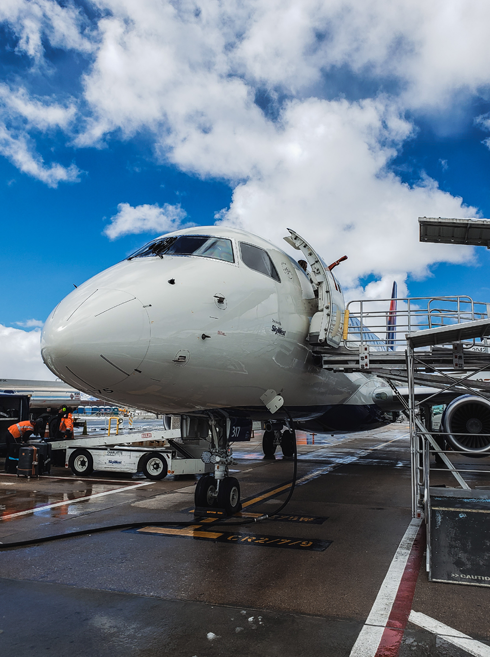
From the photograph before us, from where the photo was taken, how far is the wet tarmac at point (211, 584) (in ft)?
12.2

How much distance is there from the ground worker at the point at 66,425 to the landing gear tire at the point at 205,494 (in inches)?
376

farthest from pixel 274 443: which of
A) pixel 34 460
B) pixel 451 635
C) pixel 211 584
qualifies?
pixel 451 635

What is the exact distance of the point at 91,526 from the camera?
7723 mm

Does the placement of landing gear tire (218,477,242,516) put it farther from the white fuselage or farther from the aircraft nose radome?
the aircraft nose radome

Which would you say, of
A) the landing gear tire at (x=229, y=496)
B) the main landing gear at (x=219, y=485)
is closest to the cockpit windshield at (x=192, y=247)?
the main landing gear at (x=219, y=485)

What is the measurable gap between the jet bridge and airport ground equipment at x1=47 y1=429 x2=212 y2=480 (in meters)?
5.29

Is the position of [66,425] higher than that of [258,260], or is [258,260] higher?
[258,260]

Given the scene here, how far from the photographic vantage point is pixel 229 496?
8.29m

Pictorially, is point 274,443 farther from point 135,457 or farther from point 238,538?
point 238,538

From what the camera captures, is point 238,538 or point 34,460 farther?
point 34,460

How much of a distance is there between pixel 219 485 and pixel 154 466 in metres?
5.55

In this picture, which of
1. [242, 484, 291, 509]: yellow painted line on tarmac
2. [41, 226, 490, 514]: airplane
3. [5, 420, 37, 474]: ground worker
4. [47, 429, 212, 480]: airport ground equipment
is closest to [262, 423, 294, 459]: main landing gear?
[47, 429, 212, 480]: airport ground equipment

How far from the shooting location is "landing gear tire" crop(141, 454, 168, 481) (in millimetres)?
13352

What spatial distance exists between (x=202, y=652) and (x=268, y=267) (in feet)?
18.4
